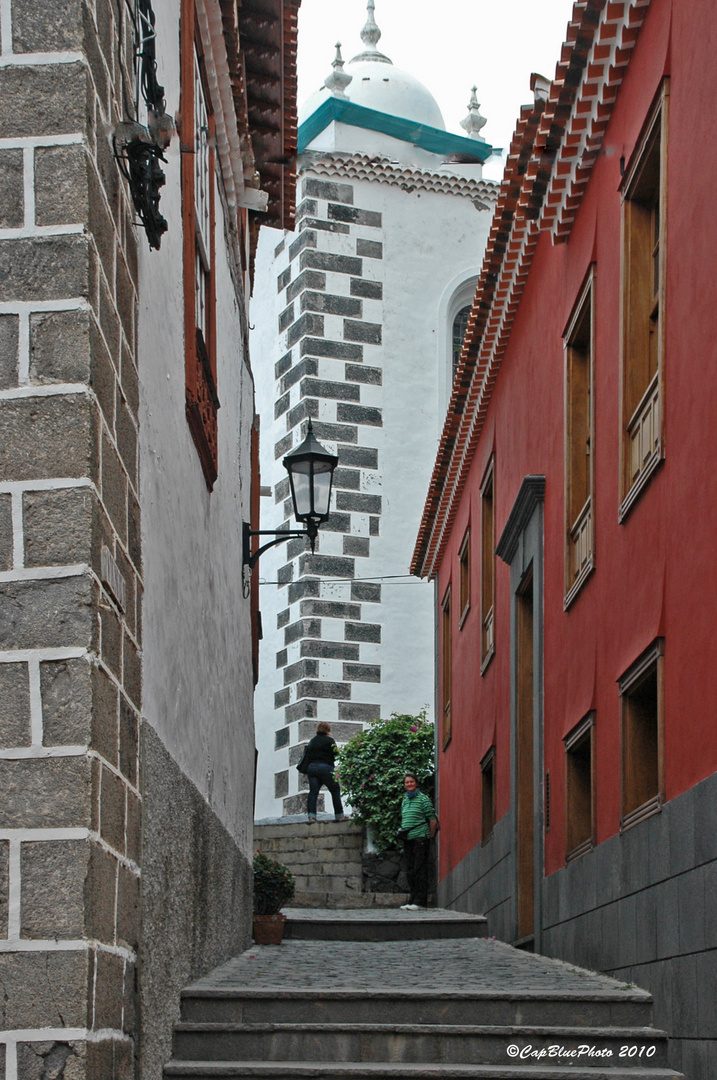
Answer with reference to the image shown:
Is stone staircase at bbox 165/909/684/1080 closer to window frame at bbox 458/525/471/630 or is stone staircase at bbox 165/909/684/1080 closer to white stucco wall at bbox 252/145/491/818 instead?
window frame at bbox 458/525/471/630

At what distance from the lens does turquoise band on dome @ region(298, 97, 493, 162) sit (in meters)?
21.2

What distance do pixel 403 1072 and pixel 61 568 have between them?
3.08 meters

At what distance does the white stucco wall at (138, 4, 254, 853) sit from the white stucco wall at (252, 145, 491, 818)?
9639 millimetres

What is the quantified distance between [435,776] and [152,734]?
511 inches

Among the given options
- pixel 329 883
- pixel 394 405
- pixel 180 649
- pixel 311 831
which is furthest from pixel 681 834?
pixel 394 405

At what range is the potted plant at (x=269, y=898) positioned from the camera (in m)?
11.2

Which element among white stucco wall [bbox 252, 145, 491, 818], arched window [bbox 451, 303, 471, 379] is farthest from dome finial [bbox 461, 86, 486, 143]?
arched window [bbox 451, 303, 471, 379]

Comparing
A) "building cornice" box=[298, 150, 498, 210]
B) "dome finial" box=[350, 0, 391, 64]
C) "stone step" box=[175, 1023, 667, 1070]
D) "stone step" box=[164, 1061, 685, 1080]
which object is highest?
"dome finial" box=[350, 0, 391, 64]

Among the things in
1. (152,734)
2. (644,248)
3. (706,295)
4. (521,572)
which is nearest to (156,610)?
(152,734)

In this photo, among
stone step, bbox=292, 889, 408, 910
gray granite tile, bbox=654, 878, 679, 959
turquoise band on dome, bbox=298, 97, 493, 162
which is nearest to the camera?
gray granite tile, bbox=654, 878, 679, 959

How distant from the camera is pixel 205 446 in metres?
7.29

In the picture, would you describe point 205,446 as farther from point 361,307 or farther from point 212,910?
point 361,307

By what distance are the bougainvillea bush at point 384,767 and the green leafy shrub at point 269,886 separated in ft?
17.7

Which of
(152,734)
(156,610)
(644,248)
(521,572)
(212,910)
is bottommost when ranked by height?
(212,910)
